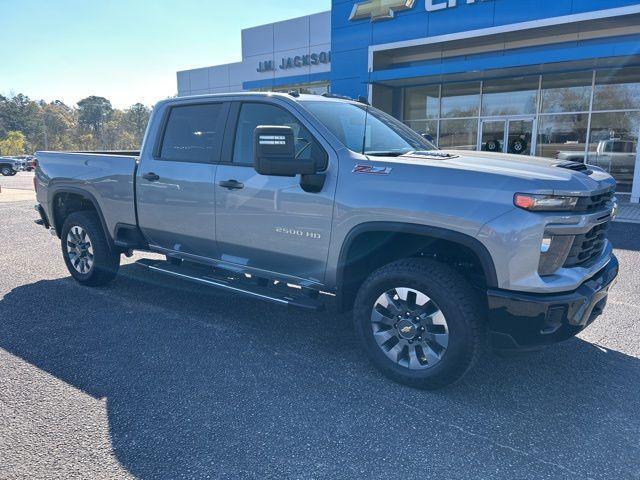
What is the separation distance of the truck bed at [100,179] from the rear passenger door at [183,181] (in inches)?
7.3

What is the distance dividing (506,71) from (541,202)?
14.1 meters

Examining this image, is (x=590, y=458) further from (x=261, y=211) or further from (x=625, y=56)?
(x=625, y=56)

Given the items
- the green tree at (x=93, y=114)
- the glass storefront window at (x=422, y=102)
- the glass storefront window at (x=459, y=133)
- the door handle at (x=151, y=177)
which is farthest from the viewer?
the green tree at (x=93, y=114)

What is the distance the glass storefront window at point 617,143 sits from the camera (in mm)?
14742

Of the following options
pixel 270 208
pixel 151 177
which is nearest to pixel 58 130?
pixel 151 177

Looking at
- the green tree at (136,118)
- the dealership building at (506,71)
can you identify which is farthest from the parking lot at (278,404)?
the green tree at (136,118)

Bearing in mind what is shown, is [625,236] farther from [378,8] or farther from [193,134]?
[378,8]

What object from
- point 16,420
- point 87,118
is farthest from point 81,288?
point 87,118

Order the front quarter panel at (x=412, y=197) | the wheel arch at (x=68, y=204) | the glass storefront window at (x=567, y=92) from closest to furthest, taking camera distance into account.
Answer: the front quarter panel at (x=412, y=197) < the wheel arch at (x=68, y=204) < the glass storefront window at (x=567, y=92)

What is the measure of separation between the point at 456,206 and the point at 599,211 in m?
0.99

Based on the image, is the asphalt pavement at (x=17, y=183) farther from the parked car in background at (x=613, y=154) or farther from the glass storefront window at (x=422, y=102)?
the parked car in background at (x=613, y=154)

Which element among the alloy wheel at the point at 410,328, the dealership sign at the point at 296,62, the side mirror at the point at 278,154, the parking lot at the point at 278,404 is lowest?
the parking lot at the point at 278,404

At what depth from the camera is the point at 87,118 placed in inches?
4318

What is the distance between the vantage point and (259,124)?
13.6 feet
